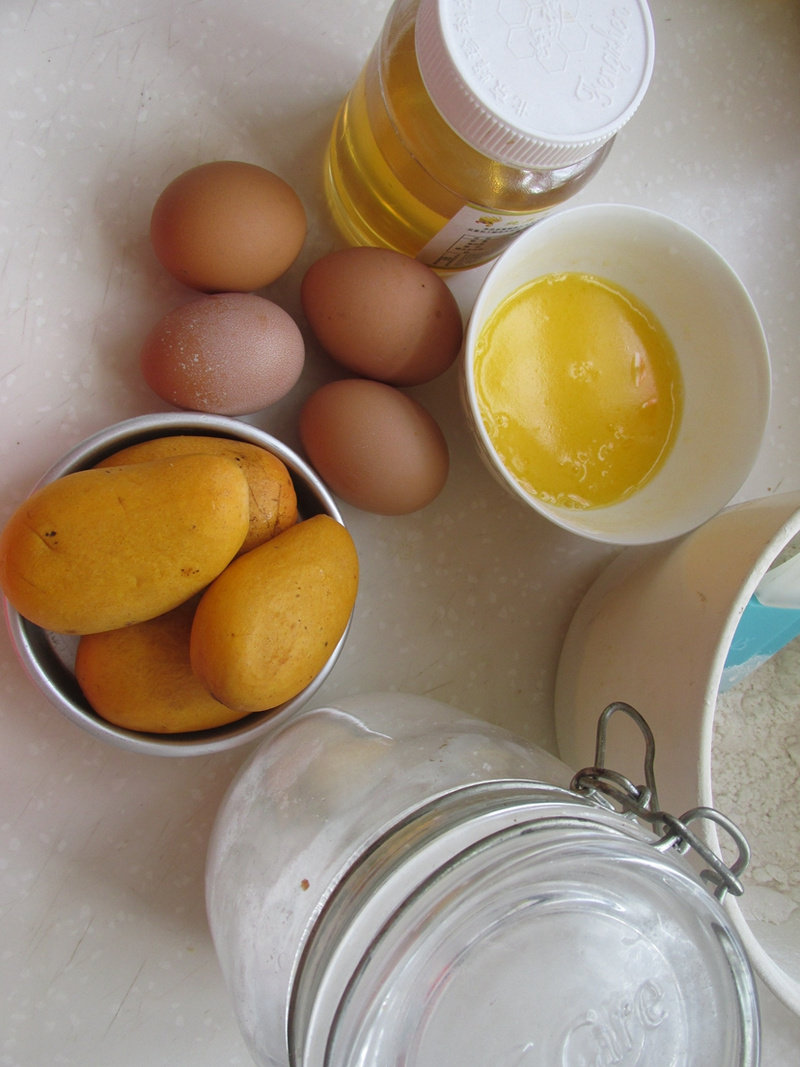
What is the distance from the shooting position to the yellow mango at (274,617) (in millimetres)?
444

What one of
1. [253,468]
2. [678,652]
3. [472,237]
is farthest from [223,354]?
[678,652]

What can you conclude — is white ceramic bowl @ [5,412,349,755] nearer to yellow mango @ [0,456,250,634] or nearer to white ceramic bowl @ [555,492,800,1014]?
yellow mango @ [0,456,250,634]

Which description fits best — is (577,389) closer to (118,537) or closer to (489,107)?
(489,107)

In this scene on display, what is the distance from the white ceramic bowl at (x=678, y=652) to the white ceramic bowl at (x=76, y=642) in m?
0.19

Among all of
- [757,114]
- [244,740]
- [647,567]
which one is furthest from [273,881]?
[757,114]

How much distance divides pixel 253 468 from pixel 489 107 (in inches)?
9.4

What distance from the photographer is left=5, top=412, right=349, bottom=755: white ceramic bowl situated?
491 millimetres

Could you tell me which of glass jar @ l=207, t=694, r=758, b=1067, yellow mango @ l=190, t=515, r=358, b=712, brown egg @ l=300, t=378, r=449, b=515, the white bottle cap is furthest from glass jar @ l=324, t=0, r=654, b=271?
glass jar @ l=207, t=694, r=758, b=1067

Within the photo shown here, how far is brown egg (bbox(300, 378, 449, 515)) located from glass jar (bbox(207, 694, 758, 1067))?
0.20m

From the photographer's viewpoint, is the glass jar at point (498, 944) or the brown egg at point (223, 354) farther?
the brown egg at point (223, 354)

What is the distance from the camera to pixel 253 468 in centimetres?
49

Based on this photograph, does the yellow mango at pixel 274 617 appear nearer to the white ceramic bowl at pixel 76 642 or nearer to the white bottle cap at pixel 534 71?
the white ceramic bowl at pixel 76 642

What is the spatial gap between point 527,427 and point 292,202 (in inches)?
8.6

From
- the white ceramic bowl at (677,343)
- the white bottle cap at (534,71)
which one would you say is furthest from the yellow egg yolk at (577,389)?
the white bottle cap at (534,71)
